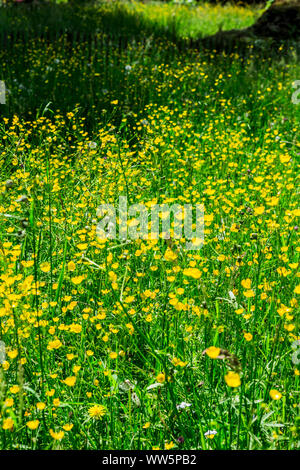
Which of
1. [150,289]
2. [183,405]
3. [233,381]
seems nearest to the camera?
[233,381]

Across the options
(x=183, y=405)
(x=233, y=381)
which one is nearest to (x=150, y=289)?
(x=183, y=405)

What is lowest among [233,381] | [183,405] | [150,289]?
[183,405]

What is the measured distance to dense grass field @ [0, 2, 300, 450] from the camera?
4.90 ft

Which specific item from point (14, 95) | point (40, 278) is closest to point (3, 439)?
point (40, 278)

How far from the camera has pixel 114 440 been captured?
1457 mm

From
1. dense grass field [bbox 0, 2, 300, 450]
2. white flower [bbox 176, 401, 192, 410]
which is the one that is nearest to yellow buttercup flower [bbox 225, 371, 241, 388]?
dense grass field [bbox 0, 2, 300, 450]

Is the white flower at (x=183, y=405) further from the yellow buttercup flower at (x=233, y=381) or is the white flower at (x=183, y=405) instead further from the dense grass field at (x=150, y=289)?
the yellow buttercup flower at (x=233, y=381)

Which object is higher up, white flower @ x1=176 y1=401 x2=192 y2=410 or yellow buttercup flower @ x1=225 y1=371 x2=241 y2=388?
yellow buttercup flower @ x1=225 y1=371 x2=241 y2=388

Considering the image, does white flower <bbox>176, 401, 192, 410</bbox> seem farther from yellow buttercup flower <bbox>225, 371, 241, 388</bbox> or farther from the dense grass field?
yellow buttercup flower <bbox>225, 371, 241, 388</bbox>

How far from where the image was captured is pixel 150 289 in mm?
2207

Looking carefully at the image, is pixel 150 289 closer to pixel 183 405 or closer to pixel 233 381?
pixel 183 405

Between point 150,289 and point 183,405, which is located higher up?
point 150,289
